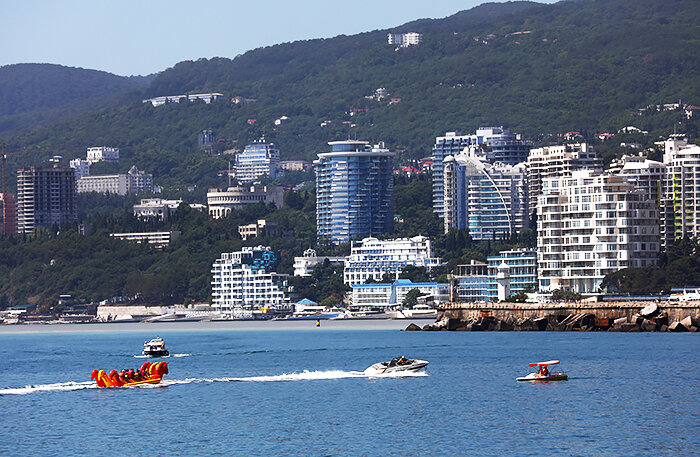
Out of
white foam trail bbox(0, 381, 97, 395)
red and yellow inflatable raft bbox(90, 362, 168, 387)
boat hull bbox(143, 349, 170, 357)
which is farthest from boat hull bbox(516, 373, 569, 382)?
boat hull bbox(143, 349, 170, 357)

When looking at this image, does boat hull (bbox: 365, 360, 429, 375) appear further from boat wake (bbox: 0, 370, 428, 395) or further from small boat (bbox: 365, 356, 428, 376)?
boat wake (bbox: 0, 370, 428, 395)

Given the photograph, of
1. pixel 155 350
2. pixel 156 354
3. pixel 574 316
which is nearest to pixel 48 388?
pixel 156 354

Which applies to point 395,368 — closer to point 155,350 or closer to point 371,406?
point 371,406

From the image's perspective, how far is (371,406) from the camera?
8306cm

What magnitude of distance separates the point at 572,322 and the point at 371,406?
2849 inches

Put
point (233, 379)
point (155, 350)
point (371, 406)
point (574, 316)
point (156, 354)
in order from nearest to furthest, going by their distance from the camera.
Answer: point (371, 406), point (233, 379), point (156, 354), point (155, 350), point (574, 316)

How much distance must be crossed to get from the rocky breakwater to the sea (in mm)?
14588

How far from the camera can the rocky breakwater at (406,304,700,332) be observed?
144750mm

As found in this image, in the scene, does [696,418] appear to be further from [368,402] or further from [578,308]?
[578,308]

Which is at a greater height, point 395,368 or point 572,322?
point 572,322

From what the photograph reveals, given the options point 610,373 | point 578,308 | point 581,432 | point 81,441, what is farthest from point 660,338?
point 81,441

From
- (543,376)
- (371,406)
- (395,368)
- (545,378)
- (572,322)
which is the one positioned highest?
(572,322)

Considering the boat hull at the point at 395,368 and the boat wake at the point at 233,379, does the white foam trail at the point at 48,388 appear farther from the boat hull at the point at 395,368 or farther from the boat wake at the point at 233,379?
the boat hull at the point at 395,368

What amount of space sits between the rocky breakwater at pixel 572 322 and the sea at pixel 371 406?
1459cm
